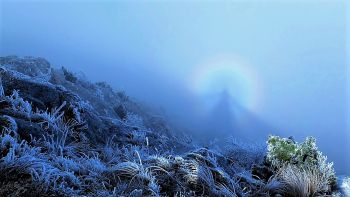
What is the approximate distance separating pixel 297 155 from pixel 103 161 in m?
4.19

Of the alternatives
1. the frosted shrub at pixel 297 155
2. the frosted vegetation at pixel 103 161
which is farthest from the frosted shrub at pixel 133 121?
the frosted shrub at pixel 297 155

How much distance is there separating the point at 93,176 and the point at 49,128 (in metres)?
1.53

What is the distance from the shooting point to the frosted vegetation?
495 centimetres

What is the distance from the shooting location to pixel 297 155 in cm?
894

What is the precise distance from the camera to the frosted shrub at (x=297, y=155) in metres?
8.60

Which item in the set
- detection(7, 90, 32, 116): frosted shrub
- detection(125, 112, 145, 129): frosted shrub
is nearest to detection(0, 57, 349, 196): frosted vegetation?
detection(7, 90, 32, 116): frosted shrub

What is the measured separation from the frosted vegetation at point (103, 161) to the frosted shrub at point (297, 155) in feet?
0.06

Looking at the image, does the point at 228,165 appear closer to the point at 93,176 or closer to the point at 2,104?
the point at 93,176

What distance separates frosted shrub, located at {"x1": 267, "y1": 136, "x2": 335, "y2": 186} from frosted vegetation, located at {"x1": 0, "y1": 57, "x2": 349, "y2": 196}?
2 centimetres

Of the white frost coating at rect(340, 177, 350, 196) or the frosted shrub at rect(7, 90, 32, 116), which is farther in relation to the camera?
the white frost coating at rect(340, 177, 350, 196)

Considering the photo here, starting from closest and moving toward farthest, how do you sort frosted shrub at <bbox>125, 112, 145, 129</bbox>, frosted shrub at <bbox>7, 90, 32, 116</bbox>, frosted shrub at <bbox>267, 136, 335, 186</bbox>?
frosted shrub at <bbox>7, 90, 32, 116</bbox>, frosted shrub at <bbox>267, 136, 335, 186</bbox>, frosted shrub at <bbox>125, 112, 145, 129</bbox>

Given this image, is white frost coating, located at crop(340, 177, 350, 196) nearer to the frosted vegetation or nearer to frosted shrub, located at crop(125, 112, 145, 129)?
the frosted vegetation

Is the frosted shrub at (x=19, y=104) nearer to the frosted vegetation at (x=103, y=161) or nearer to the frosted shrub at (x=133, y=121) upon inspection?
the frosted vegetation at (x=103, y=161)

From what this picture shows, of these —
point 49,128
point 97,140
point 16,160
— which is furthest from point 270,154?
point 16,160
